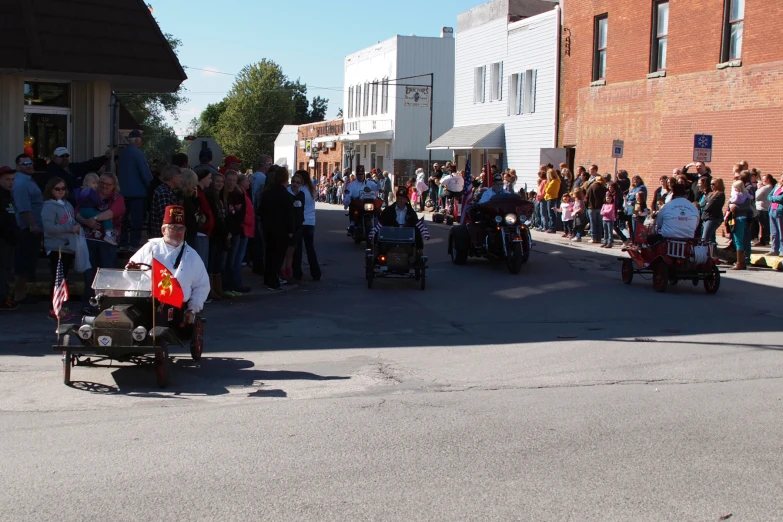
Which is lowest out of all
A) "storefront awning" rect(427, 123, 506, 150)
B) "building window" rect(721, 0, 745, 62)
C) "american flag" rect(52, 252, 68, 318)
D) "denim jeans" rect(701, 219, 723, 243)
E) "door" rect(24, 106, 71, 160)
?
"american flag" rect(52, 252, 68, 318)

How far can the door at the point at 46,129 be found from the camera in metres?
15.4

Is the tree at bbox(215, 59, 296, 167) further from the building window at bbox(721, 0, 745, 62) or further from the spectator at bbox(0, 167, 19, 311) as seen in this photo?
the spectator at bbox(0, 167, 19, 311)

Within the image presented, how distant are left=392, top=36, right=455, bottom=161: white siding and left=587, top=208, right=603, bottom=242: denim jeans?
97.2 ft

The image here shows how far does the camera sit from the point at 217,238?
12867 millimetres

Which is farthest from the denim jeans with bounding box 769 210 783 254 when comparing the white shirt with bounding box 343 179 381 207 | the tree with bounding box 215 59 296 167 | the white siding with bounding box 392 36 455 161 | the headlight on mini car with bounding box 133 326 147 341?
the tree with bounding box 215 59 296 167

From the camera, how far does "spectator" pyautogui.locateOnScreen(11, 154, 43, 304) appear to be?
1160 centimetres

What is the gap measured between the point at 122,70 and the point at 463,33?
29928 millimetres

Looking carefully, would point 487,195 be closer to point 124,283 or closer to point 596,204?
point 596,204

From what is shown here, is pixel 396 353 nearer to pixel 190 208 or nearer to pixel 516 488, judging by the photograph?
pixel 190 208

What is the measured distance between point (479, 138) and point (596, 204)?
55.5ft

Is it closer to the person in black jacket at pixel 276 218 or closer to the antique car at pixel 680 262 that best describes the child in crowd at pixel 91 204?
the person in black jacket at pixel 276 218

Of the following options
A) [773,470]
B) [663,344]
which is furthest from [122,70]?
[773,470]

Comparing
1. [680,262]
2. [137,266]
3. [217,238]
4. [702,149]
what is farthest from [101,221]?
[702,149]

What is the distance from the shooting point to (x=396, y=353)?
32.5 feet
